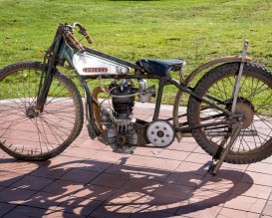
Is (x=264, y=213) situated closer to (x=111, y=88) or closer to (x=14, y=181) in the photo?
(x=111, y=88)

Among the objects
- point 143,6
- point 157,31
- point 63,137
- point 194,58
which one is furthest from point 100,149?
point 143,6

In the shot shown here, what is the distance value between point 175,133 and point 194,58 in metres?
4.98

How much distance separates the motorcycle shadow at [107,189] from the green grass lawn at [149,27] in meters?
4.08

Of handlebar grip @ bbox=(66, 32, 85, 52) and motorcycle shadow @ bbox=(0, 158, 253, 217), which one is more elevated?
handlebar grip @ bbox=(66, 32, 85, 52)

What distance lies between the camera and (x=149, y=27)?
13258 millimetres

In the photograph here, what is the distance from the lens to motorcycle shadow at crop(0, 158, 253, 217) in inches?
170

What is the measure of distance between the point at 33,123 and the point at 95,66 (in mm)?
1749

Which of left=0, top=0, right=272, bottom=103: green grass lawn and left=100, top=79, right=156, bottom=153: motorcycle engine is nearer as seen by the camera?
left=100, top=79, right=156, bottom=153: motorcycle engine

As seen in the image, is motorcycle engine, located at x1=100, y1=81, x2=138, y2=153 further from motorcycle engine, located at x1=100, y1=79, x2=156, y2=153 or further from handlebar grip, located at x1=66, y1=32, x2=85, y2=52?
handlebar grip, located at x1=66, y1=32, x2=85, y2=52

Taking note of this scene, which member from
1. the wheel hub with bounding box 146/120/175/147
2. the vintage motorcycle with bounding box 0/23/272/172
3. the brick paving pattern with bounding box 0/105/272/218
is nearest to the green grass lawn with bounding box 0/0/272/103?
the brick paving pattern with bounding box 0/105/272/218

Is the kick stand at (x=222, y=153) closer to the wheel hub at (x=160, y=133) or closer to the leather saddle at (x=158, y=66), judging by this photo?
the wheel hub at (x=160, y=133)

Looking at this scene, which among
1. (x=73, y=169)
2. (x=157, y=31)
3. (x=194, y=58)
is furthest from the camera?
(x=157, y=31)

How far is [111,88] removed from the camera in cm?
484

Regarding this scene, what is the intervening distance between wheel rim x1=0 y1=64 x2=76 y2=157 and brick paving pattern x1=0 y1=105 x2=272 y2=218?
23 cm
